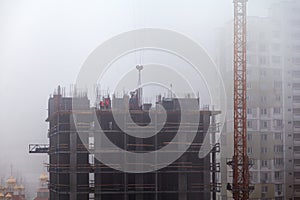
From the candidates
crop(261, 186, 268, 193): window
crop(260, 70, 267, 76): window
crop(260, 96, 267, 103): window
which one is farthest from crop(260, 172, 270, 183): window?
crop(260, 70, 267, 76): window

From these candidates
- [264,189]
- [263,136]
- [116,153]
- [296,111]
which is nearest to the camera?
[116,153]

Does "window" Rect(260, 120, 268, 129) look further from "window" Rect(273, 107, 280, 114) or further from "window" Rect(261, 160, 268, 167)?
"window" Rect(261, 160, 268, 167)

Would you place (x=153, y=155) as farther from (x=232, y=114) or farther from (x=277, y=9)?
(x=277, y=9)

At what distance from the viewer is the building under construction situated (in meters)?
6.10

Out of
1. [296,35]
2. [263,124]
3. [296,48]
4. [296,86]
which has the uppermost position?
[296,35]

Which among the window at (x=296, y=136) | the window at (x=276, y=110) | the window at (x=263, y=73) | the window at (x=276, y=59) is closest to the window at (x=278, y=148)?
the window at (x=296, y=136)

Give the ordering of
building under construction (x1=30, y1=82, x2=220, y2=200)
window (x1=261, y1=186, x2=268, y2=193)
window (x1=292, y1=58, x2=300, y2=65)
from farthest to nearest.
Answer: window (x1=292, y1=58, x2=300, y2=65) → window (x1=261, y1=186, x2=268, y2=193) → building under construction (x1=30, y1=82, x2=220, y2=200)

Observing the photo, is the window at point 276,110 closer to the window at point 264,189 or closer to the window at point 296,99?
the window at point 296,99

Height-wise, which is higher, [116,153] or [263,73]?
[263,73]

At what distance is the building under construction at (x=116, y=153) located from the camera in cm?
610

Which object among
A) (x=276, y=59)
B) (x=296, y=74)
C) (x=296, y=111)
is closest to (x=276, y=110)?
(x=296, y=111)

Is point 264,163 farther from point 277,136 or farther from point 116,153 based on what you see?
point 116,153

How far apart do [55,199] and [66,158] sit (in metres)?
0.48

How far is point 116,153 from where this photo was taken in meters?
6.09
